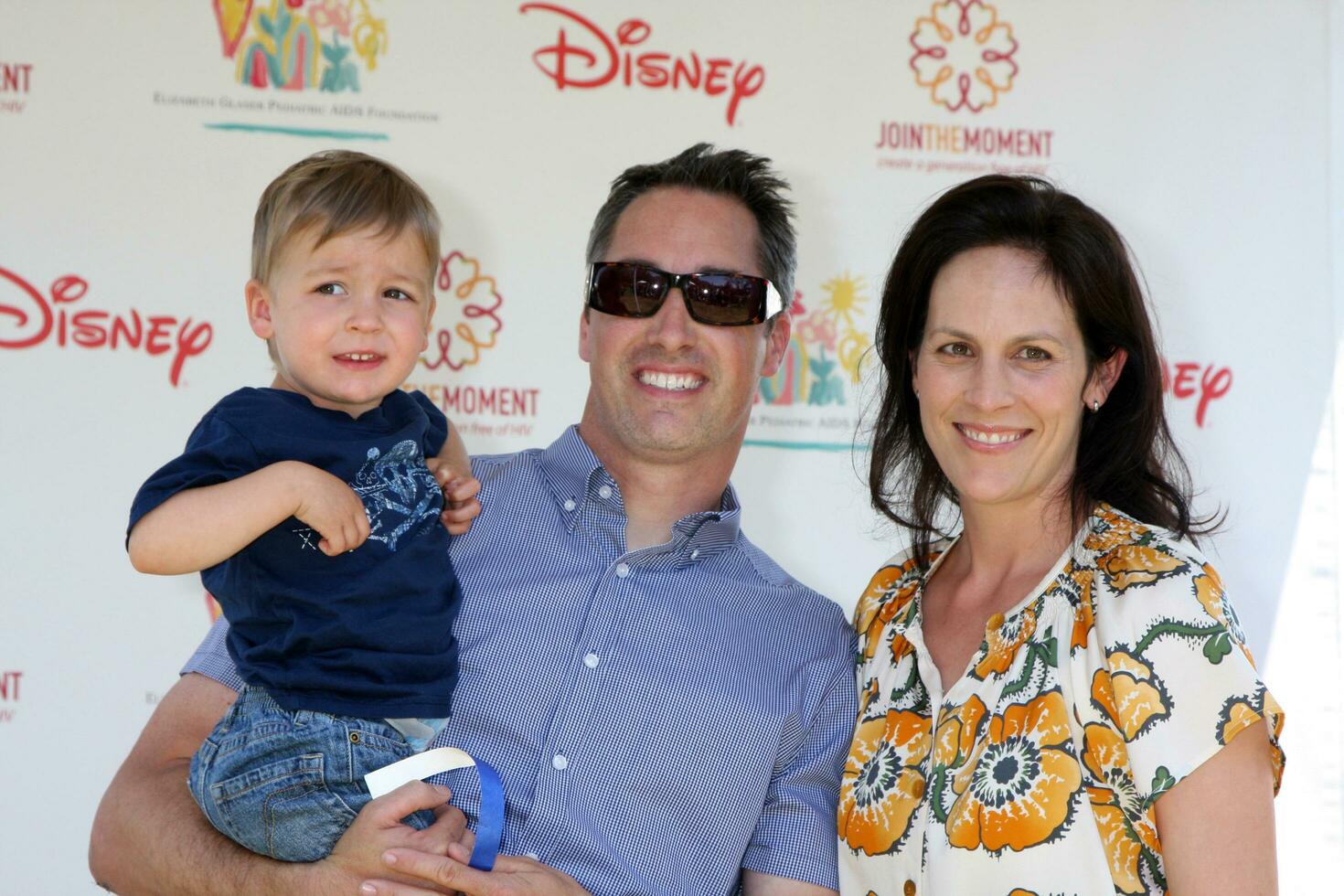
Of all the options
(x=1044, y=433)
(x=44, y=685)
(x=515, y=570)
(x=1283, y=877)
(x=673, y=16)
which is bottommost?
(x=1283, y=877)

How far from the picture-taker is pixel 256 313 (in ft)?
6.13

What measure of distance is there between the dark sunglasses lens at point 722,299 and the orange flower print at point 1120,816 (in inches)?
40.0

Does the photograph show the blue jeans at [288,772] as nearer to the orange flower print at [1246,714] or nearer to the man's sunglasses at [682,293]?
the man's sunglasses at [682,293]

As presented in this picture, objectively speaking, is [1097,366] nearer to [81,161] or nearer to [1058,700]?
[1058,700]

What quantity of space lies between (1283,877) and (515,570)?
2581 millimetres

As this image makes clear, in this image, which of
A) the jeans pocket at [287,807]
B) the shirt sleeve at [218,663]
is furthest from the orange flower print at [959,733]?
the shirt sleeve at [218,663]

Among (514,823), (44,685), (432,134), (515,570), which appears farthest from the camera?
(432,134)

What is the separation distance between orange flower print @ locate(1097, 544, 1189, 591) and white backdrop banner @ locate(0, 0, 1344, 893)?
1507 millimetres

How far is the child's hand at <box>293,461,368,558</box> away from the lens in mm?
1669

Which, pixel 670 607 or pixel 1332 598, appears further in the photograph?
pixel 1332 598

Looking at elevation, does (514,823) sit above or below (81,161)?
below

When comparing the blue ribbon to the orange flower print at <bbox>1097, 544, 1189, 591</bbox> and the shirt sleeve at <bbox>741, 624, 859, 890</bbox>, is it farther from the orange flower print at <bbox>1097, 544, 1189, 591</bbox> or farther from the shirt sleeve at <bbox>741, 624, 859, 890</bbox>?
the orange flower print at <bbox>1097, 544, 1189, 591</bbox>

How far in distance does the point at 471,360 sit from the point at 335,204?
1.72 meters

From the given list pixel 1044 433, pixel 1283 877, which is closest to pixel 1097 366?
pixel 1044 433
